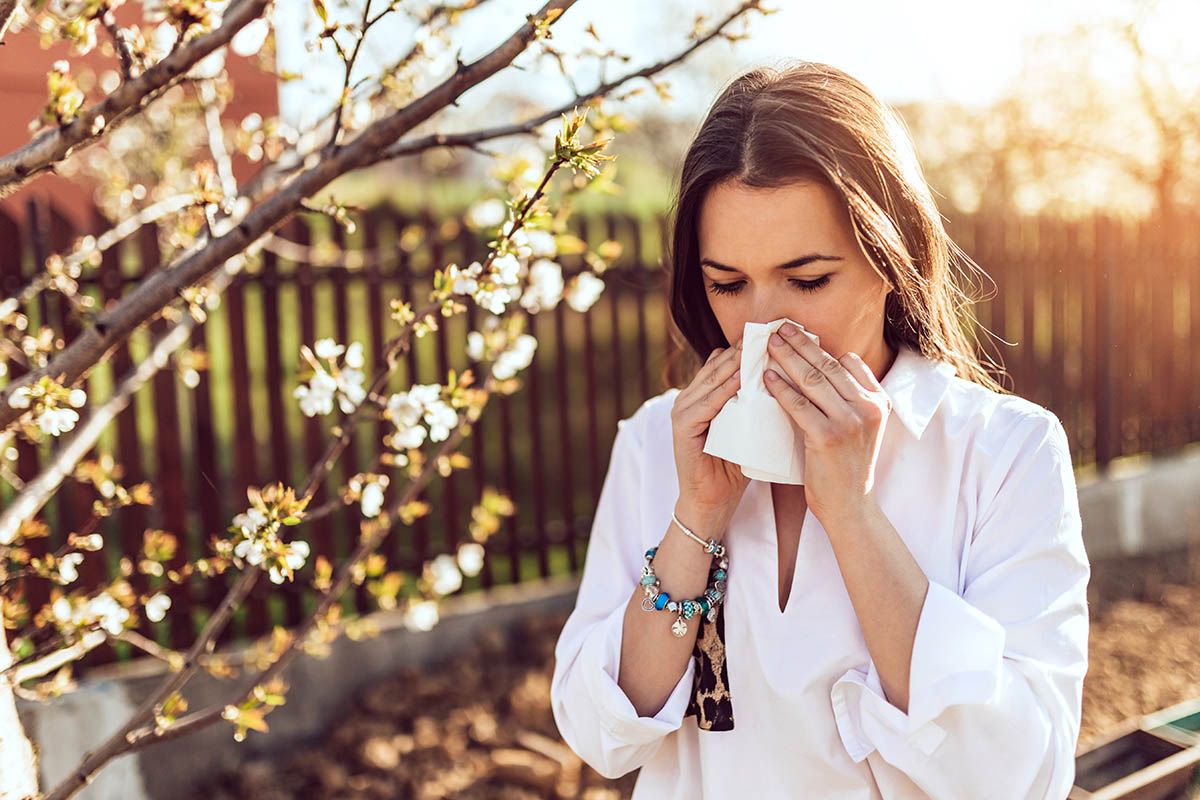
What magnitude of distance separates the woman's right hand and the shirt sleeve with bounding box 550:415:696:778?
0.80 ft

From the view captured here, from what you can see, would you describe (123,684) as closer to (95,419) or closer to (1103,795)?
(95,419)

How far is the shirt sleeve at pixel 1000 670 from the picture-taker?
1446 millimetres

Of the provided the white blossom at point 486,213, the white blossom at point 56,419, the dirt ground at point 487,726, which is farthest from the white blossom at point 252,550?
the dirt ground at point 487,726

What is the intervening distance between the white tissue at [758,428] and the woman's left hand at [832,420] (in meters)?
0.03

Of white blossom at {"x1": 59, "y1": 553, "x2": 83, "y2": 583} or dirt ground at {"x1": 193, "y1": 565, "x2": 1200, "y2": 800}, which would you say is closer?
white blossom at {"x1": 59, "y1": 553, "x2": 83, "y2": 583}

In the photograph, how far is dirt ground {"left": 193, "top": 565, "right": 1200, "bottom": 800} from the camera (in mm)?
3832

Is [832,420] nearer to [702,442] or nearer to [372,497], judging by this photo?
[702,442]

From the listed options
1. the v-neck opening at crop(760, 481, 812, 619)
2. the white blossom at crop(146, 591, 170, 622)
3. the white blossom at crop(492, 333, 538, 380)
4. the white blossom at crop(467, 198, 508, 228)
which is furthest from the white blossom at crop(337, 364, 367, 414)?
the white blossom at crop(467, 198, 508, 228)

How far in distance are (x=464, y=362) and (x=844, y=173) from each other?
6359mm

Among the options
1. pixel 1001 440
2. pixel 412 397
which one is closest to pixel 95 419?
pixel 412 397

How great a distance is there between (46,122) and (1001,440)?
1.54m

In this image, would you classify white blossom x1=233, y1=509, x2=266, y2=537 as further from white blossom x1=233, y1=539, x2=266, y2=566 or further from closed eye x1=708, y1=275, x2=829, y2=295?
closed eye x1=708, y1=275, x2=829, y2=295

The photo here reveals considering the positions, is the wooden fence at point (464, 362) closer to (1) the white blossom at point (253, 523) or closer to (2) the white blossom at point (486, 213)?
(2) the white blossom at point (486, 213)

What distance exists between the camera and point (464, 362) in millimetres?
7824
